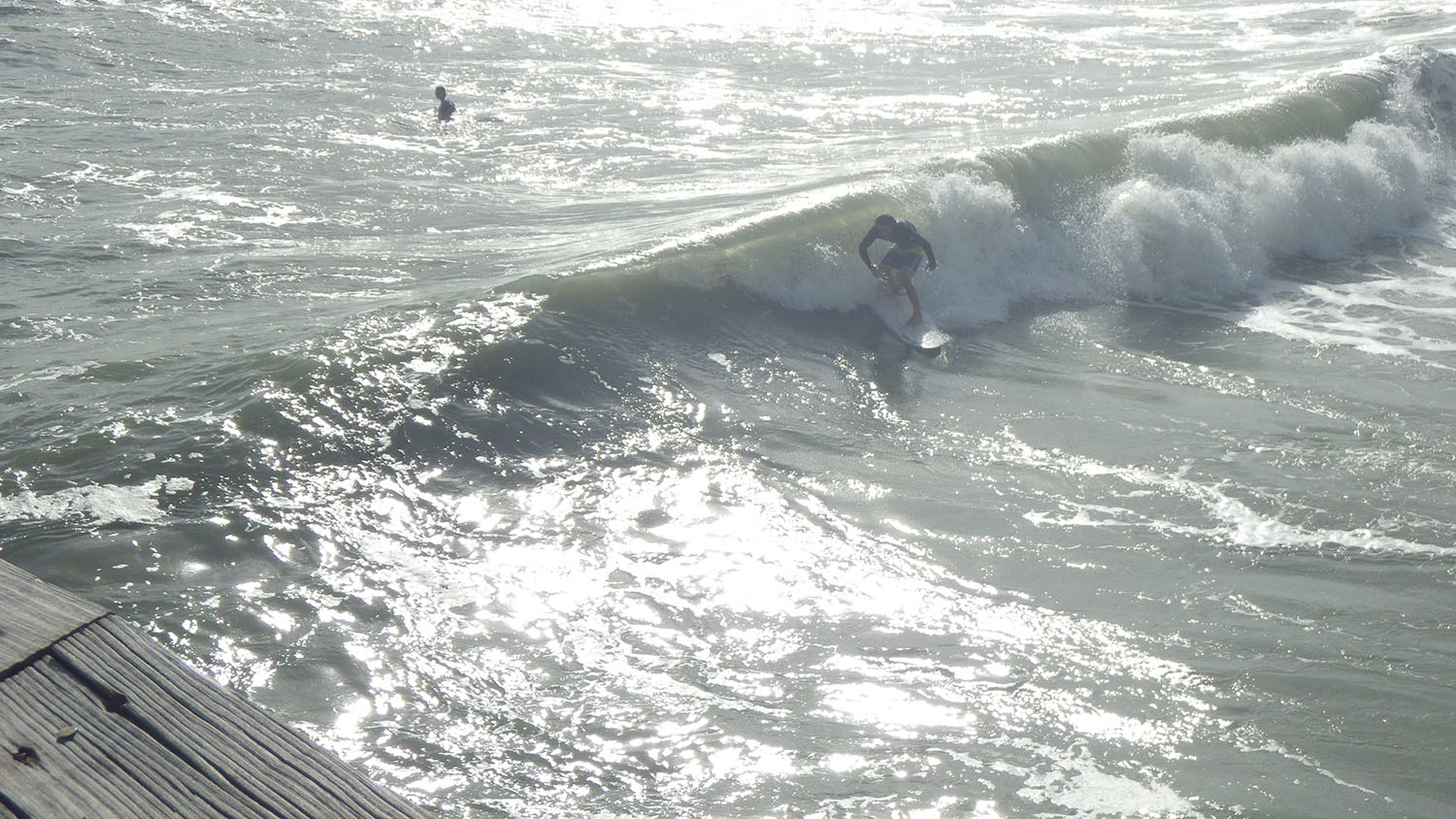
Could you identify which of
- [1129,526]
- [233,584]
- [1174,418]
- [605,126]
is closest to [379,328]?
[233,584]

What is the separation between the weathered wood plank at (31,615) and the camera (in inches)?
67.5

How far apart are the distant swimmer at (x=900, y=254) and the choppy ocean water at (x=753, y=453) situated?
32cm

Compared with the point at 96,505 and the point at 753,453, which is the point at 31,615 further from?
the point at 753,453

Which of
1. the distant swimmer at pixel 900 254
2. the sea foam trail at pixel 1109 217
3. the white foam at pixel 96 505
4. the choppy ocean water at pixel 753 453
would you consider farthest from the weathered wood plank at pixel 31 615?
the distant swimmer at pixel 900 254

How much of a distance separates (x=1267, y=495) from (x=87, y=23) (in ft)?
82.3

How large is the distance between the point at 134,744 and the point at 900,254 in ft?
35.5

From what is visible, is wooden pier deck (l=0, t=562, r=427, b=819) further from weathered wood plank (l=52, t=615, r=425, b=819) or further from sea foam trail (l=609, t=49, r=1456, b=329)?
sea foam trail (l=609, t=49, r=1456, b=329)

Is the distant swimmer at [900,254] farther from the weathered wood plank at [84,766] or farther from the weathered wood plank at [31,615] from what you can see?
the weathered wood plank at [84,766]

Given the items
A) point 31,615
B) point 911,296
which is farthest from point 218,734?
point 911,296

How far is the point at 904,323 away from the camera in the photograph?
1178cm

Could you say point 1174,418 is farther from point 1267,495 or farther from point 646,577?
point 646,577

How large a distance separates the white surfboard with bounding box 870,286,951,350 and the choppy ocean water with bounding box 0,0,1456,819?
20cm

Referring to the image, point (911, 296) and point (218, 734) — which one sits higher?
point (218, 734)

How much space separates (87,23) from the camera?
2427 centimetres
